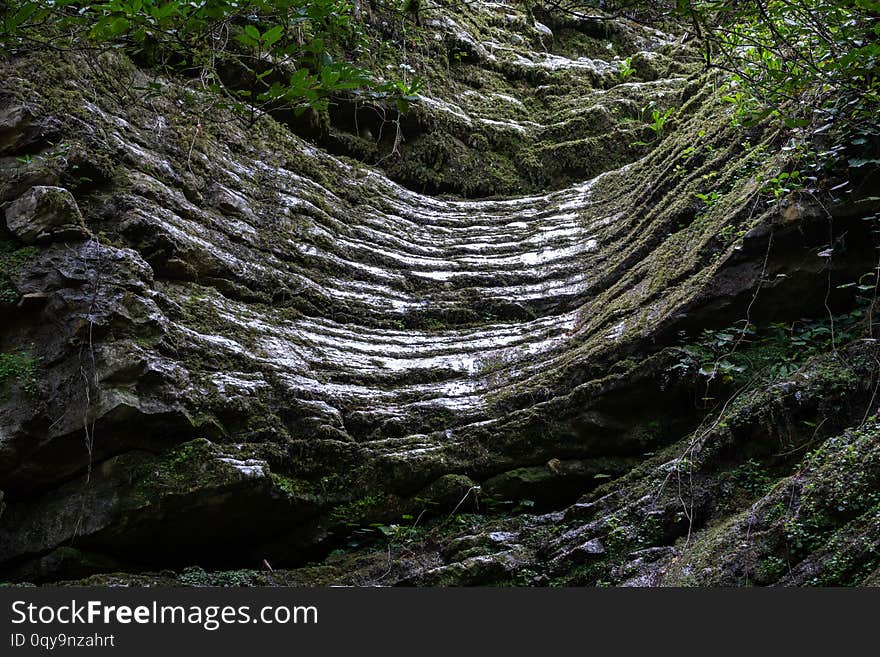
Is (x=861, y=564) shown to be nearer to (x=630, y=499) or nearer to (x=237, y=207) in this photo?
(x=630, y=499)

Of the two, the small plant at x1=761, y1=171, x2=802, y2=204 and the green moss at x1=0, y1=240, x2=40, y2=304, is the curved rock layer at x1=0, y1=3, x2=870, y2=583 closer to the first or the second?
the green moss at x1=0, y1=240, x2=40, y2=304

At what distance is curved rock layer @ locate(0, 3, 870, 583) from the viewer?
3.89 m

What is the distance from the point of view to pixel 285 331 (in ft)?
16.5

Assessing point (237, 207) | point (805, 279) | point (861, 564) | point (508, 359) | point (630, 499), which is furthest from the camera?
point (237, 207)

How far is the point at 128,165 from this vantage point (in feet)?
16.4

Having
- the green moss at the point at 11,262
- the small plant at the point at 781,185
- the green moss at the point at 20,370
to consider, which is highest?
the small plant at the point at 781,185

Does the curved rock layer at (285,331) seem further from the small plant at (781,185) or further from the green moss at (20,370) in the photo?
the small plant at (781,185)

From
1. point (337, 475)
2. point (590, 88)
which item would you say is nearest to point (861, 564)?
point (337, 475)

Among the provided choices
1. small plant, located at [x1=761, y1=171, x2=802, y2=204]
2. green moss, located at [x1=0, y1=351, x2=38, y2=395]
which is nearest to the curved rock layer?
green moss, located at [x1=0, y1=351, x2=38, y2=395]

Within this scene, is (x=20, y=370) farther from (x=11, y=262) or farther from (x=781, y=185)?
(x=781, y=185)

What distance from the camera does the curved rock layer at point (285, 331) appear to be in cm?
389

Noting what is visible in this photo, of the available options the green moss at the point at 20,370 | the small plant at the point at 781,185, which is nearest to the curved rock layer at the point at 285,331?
the green moss at the point at 20,370

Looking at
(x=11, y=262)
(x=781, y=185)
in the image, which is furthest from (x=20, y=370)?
(x=781, y=185)

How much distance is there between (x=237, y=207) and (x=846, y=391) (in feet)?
14.6
